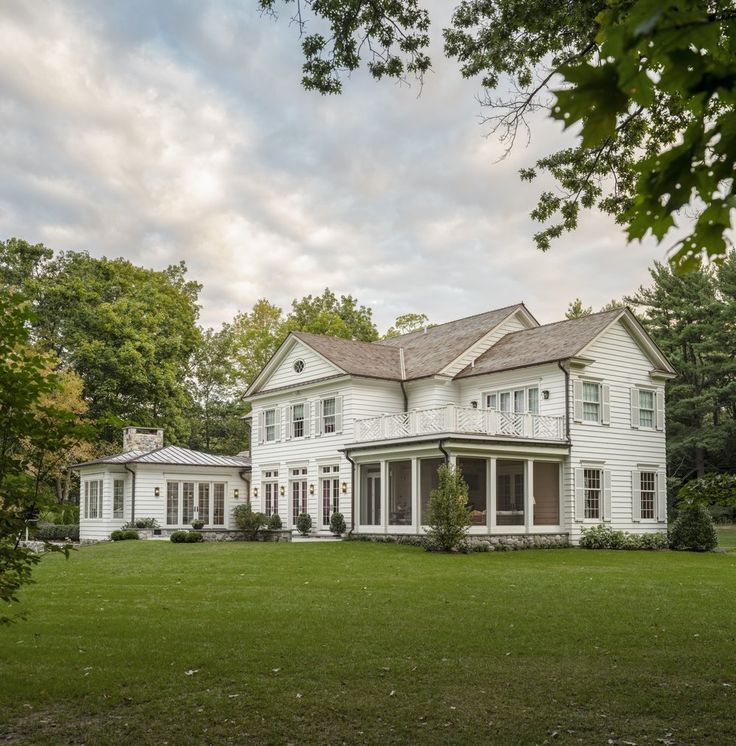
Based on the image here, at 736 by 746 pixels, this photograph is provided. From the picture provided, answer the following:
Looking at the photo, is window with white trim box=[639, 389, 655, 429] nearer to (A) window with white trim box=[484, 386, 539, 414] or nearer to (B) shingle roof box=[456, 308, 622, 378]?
(B) shingle roof box=[456, 308, 622, 378]

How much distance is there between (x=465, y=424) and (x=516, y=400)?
3.56 meters

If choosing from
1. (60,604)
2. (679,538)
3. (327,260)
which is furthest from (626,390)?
(60,604)

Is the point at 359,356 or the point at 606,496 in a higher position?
the point at 359,356

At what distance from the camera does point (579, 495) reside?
85.1 ft

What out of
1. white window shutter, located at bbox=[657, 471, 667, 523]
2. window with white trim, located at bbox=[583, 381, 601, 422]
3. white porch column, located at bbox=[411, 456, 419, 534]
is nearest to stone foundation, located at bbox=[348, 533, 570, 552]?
white porch column, located at bbox=[411, 456, 419, 534]

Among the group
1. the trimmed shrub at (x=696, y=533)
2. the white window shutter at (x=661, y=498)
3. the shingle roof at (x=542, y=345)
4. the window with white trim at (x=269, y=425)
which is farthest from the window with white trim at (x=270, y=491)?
the trimmed shrub at (x=696, y=533)

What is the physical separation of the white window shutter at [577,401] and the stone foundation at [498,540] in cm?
370

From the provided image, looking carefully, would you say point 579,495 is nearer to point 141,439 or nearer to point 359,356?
point 359,356

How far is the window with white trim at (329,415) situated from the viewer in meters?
29.5

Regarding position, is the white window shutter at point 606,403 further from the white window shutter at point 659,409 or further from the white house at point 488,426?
the white window shutter at point 659,409

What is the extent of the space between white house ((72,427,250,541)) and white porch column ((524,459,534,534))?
13.6m

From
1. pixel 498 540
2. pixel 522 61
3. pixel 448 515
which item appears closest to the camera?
pixel 522 61

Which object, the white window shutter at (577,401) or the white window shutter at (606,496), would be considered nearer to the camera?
the white window shutter at (577,401)

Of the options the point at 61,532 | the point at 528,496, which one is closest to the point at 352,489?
the point at 528,496
